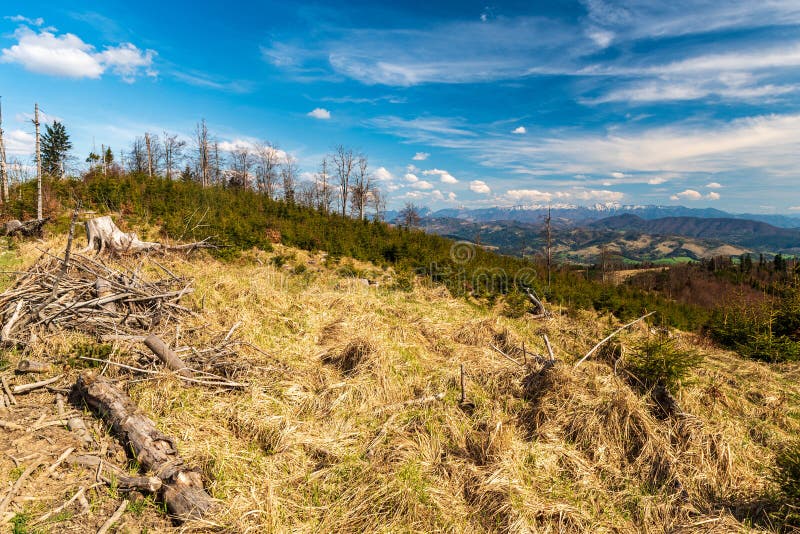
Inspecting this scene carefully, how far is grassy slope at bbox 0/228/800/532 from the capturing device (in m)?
3.43

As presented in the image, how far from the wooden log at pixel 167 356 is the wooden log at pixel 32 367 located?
4.09ft

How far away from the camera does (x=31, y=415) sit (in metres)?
4.08

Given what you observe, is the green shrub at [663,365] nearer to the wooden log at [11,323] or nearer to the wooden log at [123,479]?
the wooden log at [123,479]

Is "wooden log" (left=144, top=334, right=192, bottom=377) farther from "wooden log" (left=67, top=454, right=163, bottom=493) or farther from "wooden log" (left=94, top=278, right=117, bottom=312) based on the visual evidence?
"wooden log" (left=94, top=278, right=117, bottom=312)

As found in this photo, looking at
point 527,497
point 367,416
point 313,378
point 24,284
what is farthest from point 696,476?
point 24,284

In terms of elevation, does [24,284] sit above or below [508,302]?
above

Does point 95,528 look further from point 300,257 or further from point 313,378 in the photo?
point 300,257

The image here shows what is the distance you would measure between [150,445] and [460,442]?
361cm

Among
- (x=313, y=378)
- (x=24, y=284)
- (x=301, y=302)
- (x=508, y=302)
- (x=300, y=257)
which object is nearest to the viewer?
(x=313, y=378)

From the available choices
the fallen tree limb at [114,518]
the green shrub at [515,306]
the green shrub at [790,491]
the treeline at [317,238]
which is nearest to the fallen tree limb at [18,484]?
the fallen tree limb at [114,518]

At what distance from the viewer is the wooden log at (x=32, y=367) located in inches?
187

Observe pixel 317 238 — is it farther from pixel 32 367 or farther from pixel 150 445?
pixel 150 445

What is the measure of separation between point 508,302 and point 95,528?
1281 centimetres

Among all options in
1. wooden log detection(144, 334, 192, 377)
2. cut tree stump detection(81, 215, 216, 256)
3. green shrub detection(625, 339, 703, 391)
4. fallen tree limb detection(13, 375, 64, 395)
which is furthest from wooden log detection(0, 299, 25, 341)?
green shrub detection(625, 339, 703, 391)
